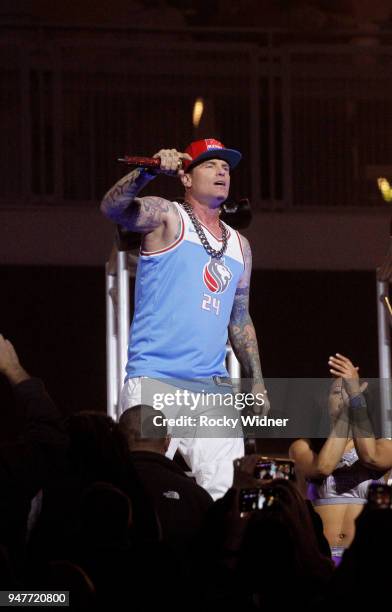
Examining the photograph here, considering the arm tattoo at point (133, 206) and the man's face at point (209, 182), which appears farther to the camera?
the man's face at point (209, 182)

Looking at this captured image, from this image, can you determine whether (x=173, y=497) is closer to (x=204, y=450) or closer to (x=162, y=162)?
(x=204, y=450)

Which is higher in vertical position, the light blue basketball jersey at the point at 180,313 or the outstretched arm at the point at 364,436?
the light blue basketball jersey at the point at 180,313

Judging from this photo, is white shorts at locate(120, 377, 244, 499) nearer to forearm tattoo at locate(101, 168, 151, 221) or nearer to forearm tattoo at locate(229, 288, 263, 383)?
forearm tattoo at locate(229, 288, 263, 383)

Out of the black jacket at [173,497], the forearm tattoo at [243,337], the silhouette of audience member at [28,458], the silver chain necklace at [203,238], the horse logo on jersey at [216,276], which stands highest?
the silver chain necklace at [203,238]

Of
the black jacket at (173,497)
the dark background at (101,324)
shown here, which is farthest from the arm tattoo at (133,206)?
the dark background at (101,324)

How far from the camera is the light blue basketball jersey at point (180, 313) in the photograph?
4.67 metres

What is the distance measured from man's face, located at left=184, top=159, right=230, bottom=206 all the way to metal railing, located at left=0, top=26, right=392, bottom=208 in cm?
328

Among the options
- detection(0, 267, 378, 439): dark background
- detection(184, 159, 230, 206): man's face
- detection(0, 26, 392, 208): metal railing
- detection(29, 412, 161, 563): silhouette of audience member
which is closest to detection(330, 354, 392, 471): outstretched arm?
detection(184, 159, 230, 206): man's face

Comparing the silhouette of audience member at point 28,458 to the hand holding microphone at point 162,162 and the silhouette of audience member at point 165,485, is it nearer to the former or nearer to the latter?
the silhouette of audience member at point 165,485

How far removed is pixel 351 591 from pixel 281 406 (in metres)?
2.72

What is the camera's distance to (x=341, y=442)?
4988mm

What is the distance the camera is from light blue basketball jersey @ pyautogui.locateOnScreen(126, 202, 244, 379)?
4.67 metres

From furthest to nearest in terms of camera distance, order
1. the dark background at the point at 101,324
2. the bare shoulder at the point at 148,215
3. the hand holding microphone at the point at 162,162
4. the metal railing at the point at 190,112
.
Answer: the metal railing at the point at 190,112 → the dark background at the point at 101,324 → the bare shoulder at the point at 148,215 → the hand holding microphone at the point at 162,162

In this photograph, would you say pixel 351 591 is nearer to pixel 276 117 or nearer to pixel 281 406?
pixel 281 406
